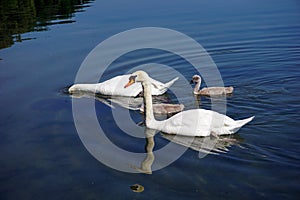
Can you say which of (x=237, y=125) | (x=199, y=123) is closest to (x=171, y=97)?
(x=199, y=123)

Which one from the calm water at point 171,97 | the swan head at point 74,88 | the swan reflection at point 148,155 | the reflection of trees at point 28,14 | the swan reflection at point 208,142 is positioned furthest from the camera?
the reflection of trees at point 28,14

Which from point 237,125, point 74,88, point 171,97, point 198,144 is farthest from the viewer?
point 74,88

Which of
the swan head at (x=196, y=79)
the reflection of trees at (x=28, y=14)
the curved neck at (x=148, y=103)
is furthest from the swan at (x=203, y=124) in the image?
the reflection of trees at (x=28, y=14)

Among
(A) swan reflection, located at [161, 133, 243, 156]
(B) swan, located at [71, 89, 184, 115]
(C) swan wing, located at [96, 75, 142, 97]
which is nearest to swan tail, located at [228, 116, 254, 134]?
(A) swan reflection, located at [161, 133, 243, 156]

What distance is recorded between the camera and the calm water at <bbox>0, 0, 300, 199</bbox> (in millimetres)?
6230

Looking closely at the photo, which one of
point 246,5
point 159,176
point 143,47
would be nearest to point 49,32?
point 143,47

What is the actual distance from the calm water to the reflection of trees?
0.52ft

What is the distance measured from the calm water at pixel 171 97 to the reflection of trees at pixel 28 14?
157 mm

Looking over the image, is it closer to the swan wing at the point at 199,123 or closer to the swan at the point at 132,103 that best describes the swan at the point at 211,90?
the swan at the point at 132,103

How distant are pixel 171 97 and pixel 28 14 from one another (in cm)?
1399

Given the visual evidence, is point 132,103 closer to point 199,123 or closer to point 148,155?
point 199,123

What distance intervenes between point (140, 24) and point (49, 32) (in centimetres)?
378

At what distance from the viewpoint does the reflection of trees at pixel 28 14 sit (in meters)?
18.0

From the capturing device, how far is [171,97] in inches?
406
